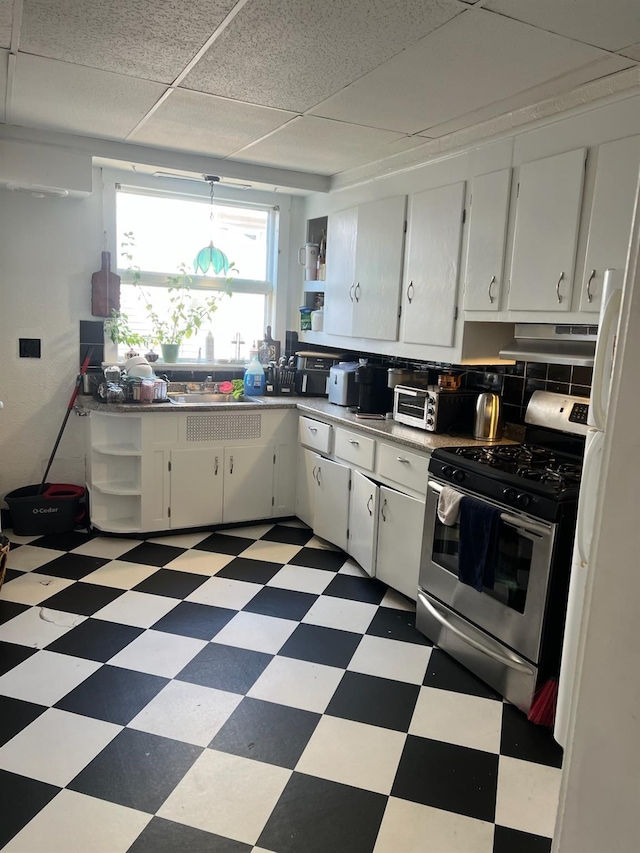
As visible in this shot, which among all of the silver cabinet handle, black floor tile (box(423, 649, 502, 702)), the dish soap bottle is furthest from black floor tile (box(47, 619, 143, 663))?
the silver cabinet handle

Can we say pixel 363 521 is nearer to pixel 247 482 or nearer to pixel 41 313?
pixel 247 482

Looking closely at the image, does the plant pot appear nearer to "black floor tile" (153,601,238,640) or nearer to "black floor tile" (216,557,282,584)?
"black floor tile" (216,557,282,584)

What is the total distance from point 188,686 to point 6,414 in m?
2.43

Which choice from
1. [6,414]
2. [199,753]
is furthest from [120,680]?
[6,414]

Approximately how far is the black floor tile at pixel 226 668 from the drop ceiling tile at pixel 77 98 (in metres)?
2.35

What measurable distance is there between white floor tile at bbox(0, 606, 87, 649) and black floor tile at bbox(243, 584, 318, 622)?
792 millimetres

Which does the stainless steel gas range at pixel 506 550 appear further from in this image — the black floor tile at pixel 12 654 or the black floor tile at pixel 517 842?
the black floor tile at pixel 12 654

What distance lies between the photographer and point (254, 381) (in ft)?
14.5

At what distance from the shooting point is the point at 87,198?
13.3 feet

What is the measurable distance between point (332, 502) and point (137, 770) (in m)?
2.01

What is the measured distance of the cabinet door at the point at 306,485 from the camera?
13.1 ft

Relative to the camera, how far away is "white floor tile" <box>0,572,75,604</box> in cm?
305

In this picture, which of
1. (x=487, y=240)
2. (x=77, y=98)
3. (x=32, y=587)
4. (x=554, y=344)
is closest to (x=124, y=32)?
(x=77, y=98)

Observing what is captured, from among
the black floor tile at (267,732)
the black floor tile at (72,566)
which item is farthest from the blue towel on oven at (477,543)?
the black floor tile at (72,566)
